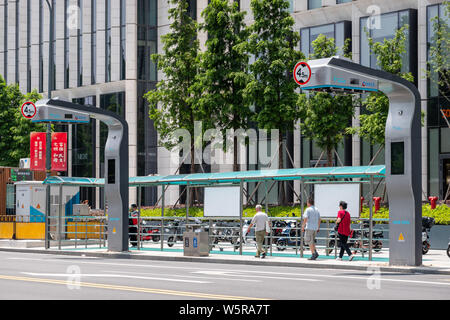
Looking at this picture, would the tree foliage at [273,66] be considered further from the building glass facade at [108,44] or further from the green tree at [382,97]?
the building glass facade at [108,44]

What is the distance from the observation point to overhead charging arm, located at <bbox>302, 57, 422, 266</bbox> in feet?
67.8

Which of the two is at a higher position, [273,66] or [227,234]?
[273,66]

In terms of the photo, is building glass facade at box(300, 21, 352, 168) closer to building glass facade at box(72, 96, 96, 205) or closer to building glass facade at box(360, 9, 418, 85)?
building glass facade at box(360, 9, 418, 85)

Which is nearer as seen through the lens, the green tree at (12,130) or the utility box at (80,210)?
the utility box at (80,210)

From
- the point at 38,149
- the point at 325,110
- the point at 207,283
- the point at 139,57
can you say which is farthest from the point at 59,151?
the point at 207,283

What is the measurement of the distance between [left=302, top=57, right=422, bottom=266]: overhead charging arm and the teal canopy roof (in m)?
1.87

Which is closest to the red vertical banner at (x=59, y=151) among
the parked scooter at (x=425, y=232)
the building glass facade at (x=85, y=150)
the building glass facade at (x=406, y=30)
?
the building glass facade at (x=85, y=150)

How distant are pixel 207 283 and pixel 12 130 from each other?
3875 centimetres

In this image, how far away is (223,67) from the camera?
128 feet

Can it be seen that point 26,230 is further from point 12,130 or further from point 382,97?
point 12,130

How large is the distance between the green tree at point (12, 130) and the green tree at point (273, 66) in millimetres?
20339

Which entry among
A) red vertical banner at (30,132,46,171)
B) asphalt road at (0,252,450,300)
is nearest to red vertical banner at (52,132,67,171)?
red vertical banner at (30,132,46,171)

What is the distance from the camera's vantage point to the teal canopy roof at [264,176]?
23.5 m

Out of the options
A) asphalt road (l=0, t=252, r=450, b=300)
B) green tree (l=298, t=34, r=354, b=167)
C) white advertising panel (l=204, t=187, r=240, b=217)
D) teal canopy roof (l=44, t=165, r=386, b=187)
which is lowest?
asphalt road (l=0, t=252, r=450, b=300)
